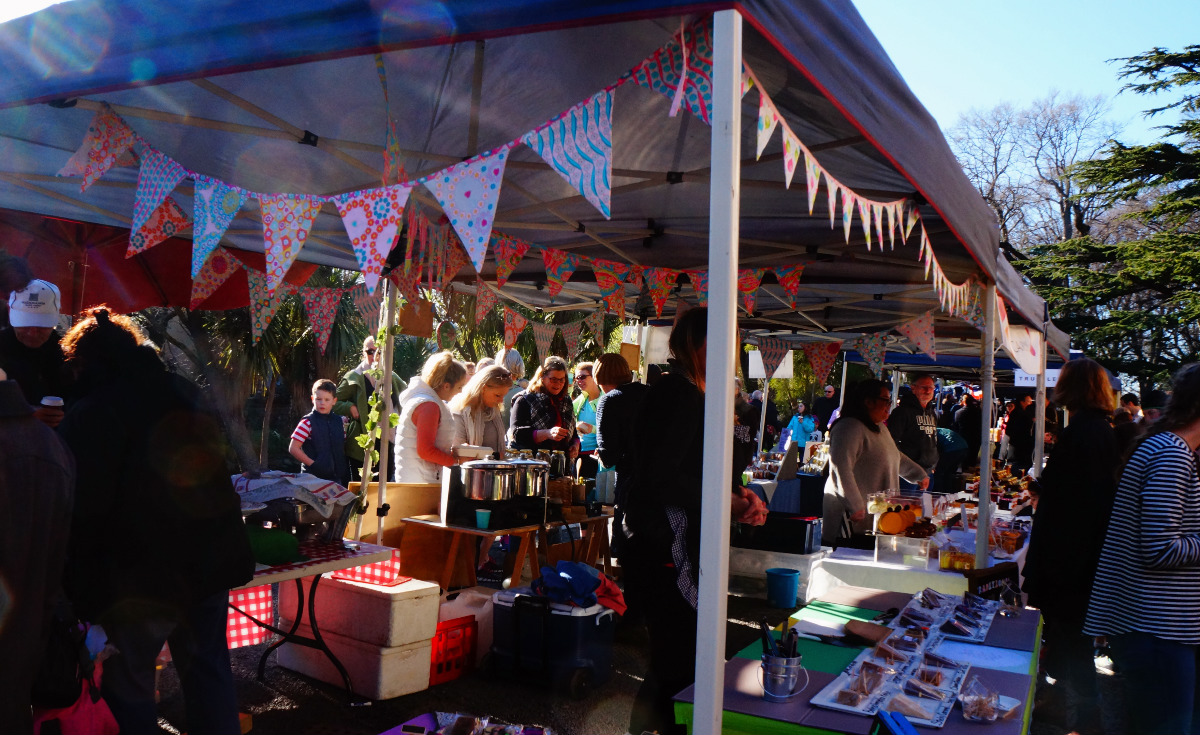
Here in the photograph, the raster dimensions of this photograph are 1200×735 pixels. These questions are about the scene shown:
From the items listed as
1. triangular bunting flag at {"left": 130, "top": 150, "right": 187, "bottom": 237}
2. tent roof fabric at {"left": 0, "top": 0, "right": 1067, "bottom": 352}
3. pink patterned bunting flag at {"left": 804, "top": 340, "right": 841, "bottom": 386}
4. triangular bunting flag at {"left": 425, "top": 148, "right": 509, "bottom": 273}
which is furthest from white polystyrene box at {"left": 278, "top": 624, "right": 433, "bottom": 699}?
pink patterned bunting flag at {"left": 804, "top": 340, "right": 841, "bottom": 386}

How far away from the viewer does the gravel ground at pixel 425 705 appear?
3.86 meters

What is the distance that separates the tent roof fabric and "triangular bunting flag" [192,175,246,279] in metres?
0.40

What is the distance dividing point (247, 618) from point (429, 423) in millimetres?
1546

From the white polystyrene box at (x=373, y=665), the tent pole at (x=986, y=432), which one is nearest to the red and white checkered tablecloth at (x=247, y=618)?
the white polystyrene box at (x=373, y=665)

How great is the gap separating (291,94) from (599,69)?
4.38 feet

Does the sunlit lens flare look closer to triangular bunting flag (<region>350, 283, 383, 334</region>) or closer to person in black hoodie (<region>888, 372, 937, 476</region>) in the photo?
triangular bunting flag (<region>350, 283, 383, 334</region>)

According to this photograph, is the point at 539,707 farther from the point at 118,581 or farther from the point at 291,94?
the point at 291,94

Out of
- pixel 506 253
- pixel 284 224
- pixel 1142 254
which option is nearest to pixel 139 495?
pixel 284 224

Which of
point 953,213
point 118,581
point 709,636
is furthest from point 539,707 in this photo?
point 953,213

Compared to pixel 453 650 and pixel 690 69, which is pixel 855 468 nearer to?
pixel 453 650

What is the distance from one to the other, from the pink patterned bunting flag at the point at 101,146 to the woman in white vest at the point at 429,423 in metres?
2.43

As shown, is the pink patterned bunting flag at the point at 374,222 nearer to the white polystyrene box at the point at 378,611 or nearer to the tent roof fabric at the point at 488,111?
the tent roof fabric at the point at 488,111

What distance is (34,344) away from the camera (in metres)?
3.87

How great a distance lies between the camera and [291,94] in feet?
11.3
